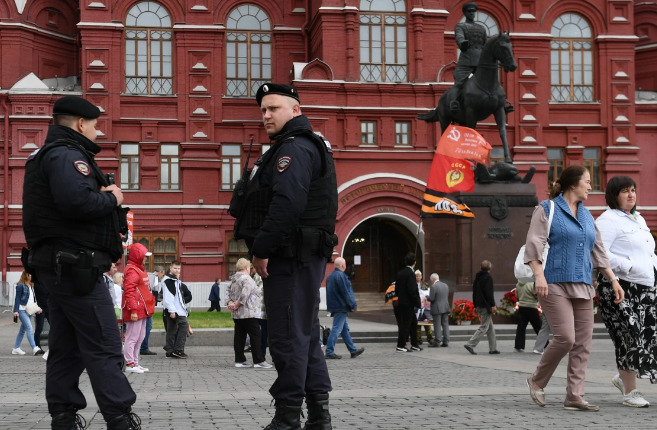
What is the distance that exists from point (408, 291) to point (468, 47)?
767 centimetres

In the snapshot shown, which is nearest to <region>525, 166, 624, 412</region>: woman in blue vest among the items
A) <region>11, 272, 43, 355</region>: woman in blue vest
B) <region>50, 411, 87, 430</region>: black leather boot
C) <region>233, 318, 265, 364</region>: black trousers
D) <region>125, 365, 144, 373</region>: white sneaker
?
<region>50, 411, 87, 430</region>: black leather boot

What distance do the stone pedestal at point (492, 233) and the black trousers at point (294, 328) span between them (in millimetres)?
15823

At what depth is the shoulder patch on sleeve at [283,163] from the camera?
673 cm

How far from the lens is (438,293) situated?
798 inches

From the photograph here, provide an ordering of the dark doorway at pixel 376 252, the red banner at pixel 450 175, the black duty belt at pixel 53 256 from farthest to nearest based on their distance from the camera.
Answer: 1. the dark doorway at pixel 376 252
2. the red banner at pixel 450 175
3. the black duty belt at pixel 53 256

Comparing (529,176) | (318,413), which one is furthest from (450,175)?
(318,413)

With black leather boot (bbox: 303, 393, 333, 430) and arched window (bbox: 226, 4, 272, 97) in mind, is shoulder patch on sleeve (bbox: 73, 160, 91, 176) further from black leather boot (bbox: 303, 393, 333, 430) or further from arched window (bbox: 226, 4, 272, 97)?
arched window (bbox: 226, 4, 272, 97)

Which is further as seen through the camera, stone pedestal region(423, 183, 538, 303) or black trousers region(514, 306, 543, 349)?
stone pedestal region(423, 183, 538, 303)

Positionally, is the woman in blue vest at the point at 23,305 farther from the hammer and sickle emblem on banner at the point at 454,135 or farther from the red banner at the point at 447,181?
the hammer and sickle emblem on banner at the point at 454,135

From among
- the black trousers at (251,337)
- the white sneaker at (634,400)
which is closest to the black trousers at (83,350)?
the white sneaker at (634,400)

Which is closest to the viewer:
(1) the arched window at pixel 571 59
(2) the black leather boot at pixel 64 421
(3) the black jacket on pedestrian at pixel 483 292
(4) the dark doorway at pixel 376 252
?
(2) the black leather boot at pixel 64 421

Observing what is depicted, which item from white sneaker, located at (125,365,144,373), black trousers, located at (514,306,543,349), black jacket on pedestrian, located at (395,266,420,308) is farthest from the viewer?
black jacket on pedestrian, located at (395,266,420,308)

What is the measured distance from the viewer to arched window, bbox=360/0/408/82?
40188mm

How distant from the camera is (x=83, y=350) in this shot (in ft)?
21.3
